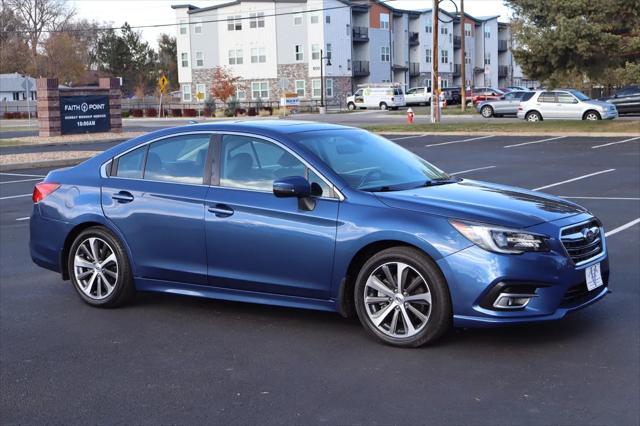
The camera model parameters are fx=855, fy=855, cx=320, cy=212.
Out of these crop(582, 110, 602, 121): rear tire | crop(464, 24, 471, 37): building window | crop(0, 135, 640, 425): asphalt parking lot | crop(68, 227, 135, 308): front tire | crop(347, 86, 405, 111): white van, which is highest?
crop(464, 24, 471, 37): building window

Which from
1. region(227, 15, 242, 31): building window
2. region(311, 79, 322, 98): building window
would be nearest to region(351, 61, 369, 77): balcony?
region(311, 79, 322, 98): building window

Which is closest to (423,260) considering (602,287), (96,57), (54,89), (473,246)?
(473,246)

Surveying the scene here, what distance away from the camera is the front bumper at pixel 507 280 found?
18.6ft

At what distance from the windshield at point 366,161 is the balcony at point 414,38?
8246 cm

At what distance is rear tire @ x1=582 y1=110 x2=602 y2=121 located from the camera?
37.7 metres

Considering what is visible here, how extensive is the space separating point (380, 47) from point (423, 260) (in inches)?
3081

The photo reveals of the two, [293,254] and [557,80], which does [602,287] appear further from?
[557,80]

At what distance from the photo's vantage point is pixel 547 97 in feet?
129

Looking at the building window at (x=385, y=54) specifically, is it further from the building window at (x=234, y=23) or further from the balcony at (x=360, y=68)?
the building window at (x=234, y=23)

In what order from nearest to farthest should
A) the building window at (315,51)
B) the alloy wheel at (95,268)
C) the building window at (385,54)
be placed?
the alloy wheel at (95,268), the building window at (315,51), the building window at (385,54)

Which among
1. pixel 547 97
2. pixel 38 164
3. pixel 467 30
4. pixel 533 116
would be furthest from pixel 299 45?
pixel 38 164

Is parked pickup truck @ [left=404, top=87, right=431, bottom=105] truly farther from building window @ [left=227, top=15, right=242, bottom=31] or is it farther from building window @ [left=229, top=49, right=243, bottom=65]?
building window @ [left=227, top=15, right=242, bottom=31]

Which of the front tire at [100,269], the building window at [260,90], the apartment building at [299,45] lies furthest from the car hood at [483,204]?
the building window at [260,90]

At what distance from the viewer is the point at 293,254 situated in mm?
6324
